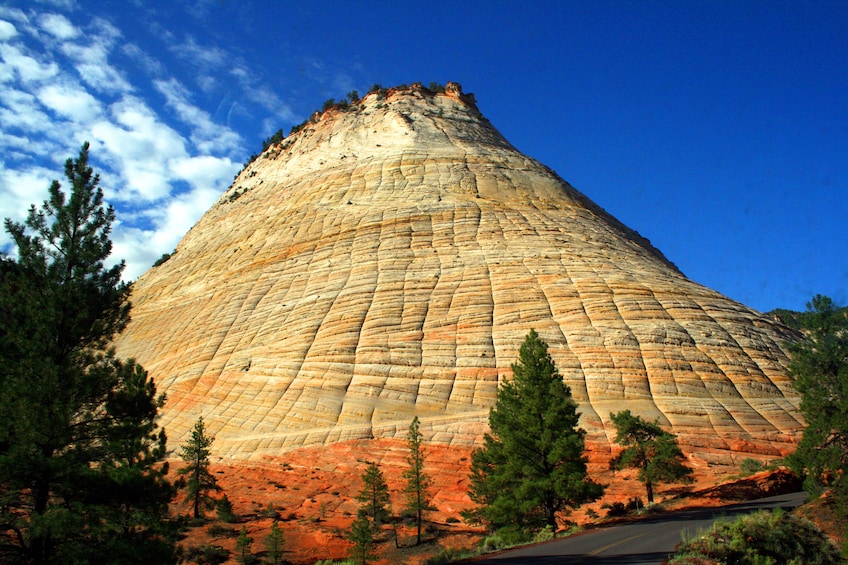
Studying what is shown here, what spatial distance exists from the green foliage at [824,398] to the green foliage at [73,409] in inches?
678

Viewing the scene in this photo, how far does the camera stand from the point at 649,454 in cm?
2309

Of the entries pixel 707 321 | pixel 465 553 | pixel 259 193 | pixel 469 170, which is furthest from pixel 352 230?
pixel 465 553

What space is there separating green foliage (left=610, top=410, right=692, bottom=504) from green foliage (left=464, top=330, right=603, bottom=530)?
433cm

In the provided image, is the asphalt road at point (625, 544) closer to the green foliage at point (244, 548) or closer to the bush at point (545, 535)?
the bush at point (545, 535)

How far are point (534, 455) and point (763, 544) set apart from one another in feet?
26.2

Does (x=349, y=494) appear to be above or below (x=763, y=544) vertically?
above

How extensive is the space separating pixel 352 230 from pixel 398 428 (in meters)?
21.0

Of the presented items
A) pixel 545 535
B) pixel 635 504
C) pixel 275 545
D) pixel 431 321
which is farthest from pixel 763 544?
pixel 431 321

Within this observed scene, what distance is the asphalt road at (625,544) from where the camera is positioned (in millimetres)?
11234

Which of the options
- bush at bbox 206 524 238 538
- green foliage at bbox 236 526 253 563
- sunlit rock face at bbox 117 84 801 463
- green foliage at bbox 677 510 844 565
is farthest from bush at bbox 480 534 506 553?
bush at bbox 206 524 238 538

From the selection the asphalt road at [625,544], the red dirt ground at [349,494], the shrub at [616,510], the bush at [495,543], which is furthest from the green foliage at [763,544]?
the shrub at [616,510]

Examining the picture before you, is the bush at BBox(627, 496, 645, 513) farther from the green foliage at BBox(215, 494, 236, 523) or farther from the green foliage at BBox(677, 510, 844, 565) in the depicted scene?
the green foliage at BBox(215, 494, 236, 523)

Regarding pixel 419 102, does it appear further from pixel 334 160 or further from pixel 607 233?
pixel 607 233

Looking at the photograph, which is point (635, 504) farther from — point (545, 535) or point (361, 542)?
point (361, 542)
